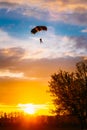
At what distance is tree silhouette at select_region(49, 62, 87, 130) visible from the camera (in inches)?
2940

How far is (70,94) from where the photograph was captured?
75.9m

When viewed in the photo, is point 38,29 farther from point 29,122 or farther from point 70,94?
point 29,122

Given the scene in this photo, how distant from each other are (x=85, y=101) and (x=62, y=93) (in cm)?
418

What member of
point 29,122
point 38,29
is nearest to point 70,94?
point 38,29

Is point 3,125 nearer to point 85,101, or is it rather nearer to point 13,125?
point 13,125

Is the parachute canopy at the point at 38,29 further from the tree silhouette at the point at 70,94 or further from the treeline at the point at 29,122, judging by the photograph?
the treeline at the point at 29,122

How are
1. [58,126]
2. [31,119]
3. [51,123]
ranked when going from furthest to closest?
[31,119] < [51,123] < [58,126]

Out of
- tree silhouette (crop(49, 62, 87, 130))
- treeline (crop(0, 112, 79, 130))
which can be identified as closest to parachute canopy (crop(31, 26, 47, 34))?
tree silhouette (crop(49, 62, 87, 130))

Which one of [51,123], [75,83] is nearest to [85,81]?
[75,83]

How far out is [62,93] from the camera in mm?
75938

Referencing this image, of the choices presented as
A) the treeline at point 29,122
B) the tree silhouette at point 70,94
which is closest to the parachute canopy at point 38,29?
the tree silhouette at point 70,94

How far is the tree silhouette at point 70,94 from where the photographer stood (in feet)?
245

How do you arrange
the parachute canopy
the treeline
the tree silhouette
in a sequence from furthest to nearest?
the treeline → the tree silhouette → the parachute canopy

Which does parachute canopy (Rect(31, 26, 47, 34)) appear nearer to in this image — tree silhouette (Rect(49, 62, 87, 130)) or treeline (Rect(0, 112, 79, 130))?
tree silhouette (Rect(49, 62, 87, 130))
